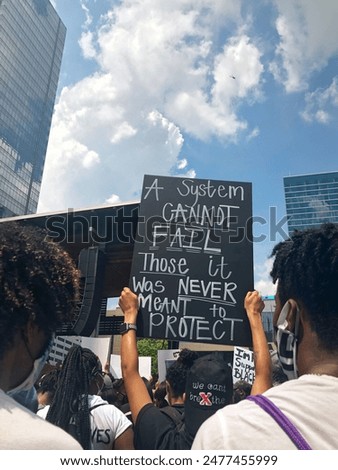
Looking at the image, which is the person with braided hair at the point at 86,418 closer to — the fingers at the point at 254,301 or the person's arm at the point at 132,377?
the person's arm at the point at 132,377

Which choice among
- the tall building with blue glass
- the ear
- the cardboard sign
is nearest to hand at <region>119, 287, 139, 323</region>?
the ear

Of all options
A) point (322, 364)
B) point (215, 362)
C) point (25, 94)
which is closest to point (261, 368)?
point (215, 362)

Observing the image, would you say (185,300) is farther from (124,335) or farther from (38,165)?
(38,165)

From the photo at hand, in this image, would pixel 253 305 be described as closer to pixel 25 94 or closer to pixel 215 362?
pixel 215 362

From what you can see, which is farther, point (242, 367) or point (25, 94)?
point (25, 94)

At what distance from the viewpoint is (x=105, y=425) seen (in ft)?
8.48

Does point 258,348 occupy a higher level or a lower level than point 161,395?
higher

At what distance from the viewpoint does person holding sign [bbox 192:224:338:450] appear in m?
0.96

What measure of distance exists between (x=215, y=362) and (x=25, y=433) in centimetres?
134

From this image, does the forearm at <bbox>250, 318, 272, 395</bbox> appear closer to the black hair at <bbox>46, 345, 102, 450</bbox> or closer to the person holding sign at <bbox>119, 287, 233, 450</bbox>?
the person holding sign at <bbox>119, 287, 233, 450</bbox>

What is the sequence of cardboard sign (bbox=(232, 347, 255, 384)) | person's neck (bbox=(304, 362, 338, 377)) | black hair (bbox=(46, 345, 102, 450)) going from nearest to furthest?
person's neck (bbox=(304, 362, 338, 377)), black hair (bbox=(46, 345, 102, 450)), cardboard sign (bbox=(232, 347, 255, 384))

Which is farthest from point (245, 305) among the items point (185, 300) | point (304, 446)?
point (304, 446)

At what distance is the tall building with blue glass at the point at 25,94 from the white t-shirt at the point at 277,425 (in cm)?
9187
